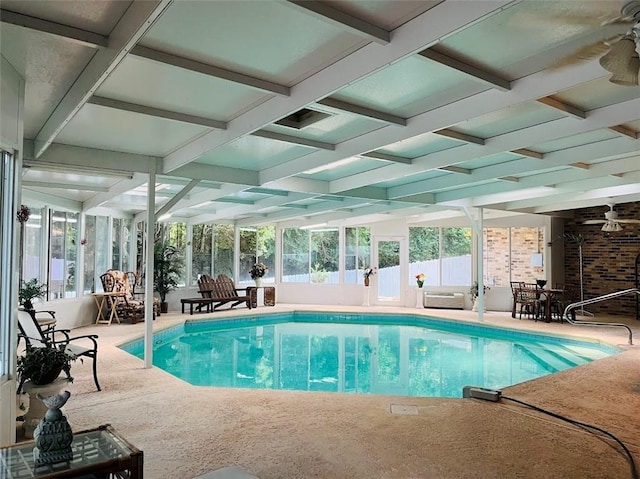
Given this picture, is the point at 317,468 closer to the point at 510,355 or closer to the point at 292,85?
the point at 292,85

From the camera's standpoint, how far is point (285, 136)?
14.4ft

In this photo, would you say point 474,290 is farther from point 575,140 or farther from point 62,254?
point 62,254

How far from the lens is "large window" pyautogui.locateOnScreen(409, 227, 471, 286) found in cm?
1205

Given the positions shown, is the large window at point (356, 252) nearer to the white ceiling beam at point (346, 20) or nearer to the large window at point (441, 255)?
the large window at point (441, 255)

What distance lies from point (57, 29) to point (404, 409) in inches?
145

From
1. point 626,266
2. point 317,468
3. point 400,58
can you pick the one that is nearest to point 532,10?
point 400,58

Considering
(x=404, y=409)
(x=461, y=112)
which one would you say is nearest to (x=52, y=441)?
(x=404, y=409)

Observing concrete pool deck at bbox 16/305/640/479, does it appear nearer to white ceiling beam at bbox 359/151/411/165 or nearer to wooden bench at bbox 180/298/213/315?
white ceiling beam at bbox 359/151/411/165

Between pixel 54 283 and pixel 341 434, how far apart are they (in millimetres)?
6971

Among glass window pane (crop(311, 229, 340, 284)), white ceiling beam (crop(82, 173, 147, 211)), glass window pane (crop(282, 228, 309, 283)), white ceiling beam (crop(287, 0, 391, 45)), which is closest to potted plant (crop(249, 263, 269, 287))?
glass window pane (crop(282, 228, 309, 283))

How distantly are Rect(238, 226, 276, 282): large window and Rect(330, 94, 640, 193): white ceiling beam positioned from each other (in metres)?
7.50

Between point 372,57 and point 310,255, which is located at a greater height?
point 372,57

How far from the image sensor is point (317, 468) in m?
2.71

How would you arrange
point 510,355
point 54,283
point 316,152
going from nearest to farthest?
1. point 316,152
2. point 510,355
3. point 54,283
